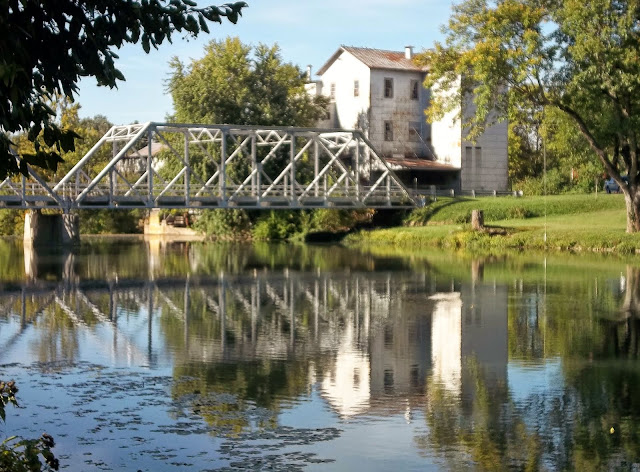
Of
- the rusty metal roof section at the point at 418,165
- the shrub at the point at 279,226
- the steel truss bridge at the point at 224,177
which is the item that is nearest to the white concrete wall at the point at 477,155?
the rusty metal roof section at the point at 418,165

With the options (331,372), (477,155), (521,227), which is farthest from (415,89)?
(331,372)

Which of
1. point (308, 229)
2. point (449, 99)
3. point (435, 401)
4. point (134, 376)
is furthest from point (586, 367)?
point (308, 229)

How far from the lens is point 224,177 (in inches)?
2384

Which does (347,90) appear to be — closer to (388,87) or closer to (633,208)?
(388,87)

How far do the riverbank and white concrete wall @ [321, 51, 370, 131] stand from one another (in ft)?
49.5

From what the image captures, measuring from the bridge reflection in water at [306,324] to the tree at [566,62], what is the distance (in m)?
12.3

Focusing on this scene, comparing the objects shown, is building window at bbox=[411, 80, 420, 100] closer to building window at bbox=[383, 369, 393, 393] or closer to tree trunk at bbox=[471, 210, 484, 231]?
tree trunk at bbox=[471, 210, 484, 231]

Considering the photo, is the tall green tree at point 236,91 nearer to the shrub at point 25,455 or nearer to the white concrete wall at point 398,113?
→ the white concrete wall at point 398,113

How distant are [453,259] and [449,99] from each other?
24.9 feet

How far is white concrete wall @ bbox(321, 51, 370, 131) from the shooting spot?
82500mm

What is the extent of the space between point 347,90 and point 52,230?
28.2 metres

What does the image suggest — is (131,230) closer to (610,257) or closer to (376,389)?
(610,257)

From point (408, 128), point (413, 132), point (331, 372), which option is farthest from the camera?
point (413, 132)

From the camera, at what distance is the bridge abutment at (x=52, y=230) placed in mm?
63938
